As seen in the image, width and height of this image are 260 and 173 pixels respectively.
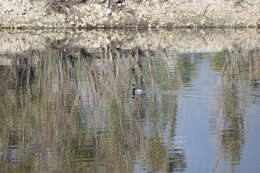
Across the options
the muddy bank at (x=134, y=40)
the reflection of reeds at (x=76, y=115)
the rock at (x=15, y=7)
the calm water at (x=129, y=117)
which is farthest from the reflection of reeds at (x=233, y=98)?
the rock at (x=15, y=7)

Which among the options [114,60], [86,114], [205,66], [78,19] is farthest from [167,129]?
[78,19]

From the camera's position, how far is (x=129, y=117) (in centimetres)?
1439

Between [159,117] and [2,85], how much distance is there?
6.33 metres

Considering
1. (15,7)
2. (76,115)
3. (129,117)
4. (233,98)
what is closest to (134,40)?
(15,7)

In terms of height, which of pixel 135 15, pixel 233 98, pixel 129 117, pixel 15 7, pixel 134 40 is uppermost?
pixel 15 7

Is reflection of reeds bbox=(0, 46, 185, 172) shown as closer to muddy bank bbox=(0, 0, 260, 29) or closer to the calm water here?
the calm water

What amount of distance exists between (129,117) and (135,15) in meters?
28.5

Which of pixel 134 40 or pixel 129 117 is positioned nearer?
pixel 129 117

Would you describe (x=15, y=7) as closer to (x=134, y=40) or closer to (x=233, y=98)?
(x=134, y=40)

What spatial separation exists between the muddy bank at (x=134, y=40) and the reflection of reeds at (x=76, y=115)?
19.7 feet

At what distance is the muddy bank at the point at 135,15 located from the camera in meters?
41.7

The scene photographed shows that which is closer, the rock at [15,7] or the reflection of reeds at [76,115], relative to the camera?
the reflection of reeds at [76,115]

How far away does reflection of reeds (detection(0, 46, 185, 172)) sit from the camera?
11164 mm

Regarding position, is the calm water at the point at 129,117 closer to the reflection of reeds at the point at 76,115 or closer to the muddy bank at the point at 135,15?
the reflection of reeds at the point at 76,115
